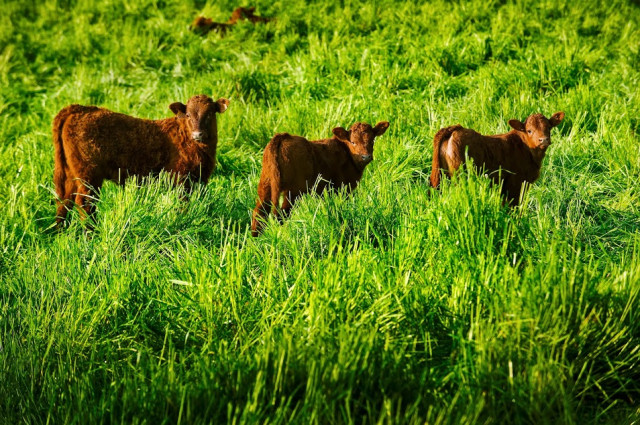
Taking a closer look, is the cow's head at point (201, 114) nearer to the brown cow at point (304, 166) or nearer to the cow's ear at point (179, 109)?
the cow's ear at point (179, 109)

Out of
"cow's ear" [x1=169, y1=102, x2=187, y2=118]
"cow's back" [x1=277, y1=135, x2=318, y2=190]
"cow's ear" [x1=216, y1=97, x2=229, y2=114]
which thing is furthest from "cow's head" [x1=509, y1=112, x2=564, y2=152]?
"cow's ear" [x1=169, y1=102, x2=187, y2=118]

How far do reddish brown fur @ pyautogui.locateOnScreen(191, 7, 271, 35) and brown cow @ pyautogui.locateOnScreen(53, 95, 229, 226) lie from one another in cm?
508

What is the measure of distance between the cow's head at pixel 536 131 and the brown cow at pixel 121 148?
7.38 ft

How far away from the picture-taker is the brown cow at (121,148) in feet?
17.5

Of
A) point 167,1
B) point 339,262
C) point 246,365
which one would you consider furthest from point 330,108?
point 167,1

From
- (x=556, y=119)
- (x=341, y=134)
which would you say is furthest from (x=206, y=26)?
(x=556, y=119)

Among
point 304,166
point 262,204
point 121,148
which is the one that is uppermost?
point 304,166

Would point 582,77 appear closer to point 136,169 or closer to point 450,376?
point 136,169

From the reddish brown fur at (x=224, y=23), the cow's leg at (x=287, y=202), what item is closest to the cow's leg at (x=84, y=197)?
the cow's leg at (x=287, y=202)

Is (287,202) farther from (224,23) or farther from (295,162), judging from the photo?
(224,23)

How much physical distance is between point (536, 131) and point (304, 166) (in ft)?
5.44

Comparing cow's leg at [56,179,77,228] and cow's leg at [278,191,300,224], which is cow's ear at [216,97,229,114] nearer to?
cow's leg at [278,191,300,224]

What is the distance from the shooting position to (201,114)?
208 inches

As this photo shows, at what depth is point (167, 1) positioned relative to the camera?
11617mm
